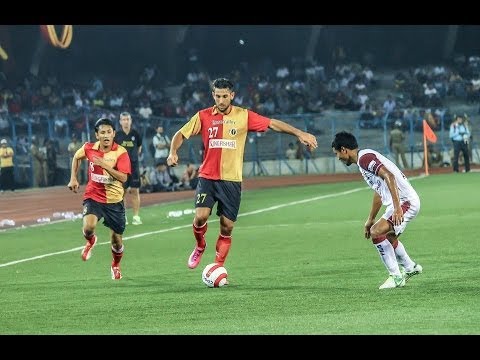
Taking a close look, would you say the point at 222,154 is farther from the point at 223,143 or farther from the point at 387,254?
the point at 387,254

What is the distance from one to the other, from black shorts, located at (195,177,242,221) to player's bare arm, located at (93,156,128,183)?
4.23ft

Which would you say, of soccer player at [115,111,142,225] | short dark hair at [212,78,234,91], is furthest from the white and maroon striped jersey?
soccer player at [115,111,142,225]

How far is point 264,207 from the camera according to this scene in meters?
30.3

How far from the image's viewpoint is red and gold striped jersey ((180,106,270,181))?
14.9 metres

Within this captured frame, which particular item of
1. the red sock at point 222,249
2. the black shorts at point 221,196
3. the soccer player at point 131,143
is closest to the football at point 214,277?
the red sock at point 222,249

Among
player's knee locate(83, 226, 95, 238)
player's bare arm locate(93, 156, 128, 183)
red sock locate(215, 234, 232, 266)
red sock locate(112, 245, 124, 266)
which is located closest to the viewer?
Result: red sock locate(215, 234, 232, 266)

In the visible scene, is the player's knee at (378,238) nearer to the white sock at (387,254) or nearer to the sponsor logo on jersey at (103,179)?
the white sock at (387,254)

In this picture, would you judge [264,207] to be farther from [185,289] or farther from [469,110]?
[469,110]

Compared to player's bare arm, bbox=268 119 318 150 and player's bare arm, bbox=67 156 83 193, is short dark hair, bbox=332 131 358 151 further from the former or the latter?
player's bare arm, bbox=67 156 83 193

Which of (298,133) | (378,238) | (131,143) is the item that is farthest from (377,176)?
(131,143)

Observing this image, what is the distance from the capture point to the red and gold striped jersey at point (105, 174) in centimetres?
1606

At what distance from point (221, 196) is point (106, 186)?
2033 mm
